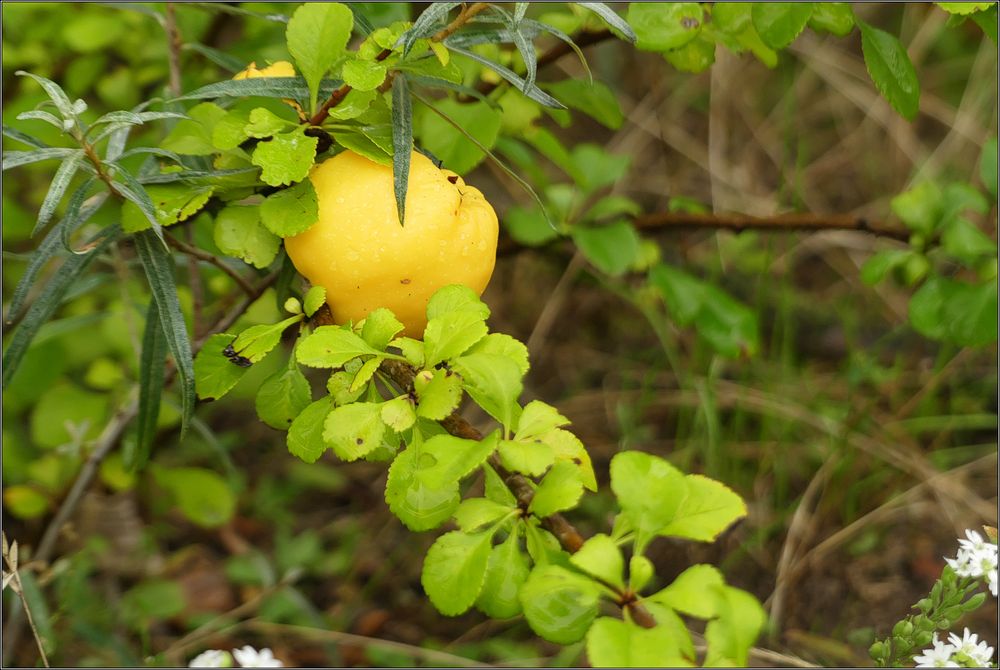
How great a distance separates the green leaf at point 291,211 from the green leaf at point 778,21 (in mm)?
490

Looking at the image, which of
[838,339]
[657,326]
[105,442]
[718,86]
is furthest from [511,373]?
[718,86]

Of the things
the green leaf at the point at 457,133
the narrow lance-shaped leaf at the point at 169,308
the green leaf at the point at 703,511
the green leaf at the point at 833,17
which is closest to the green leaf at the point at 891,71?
the green leaf at the point at 833,17

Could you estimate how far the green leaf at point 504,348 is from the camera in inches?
26.6

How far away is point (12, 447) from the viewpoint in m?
1.35

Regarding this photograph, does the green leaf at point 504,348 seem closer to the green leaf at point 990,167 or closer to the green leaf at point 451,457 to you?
the green leaf at point 451,457

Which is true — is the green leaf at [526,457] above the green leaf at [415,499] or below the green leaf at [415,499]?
above

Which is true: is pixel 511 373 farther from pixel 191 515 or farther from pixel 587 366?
pixel 587 366

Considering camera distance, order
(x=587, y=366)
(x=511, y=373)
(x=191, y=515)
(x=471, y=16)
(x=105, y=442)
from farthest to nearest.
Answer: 1. (x=587, y=366)
2. (x=191, y=515)
3. (x=105, y=442)
4. (x=471, y=16)
5. (x=511, y=373)

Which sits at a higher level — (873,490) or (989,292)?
(989,292)

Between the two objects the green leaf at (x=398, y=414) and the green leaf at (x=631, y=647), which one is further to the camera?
the green leaf at (x=398, y=414)

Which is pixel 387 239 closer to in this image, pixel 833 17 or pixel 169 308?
pixel 169 308

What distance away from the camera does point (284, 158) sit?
2.31 feet

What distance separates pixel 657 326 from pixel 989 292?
55 cm

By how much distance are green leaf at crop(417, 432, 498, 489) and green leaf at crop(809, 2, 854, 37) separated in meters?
0.62
